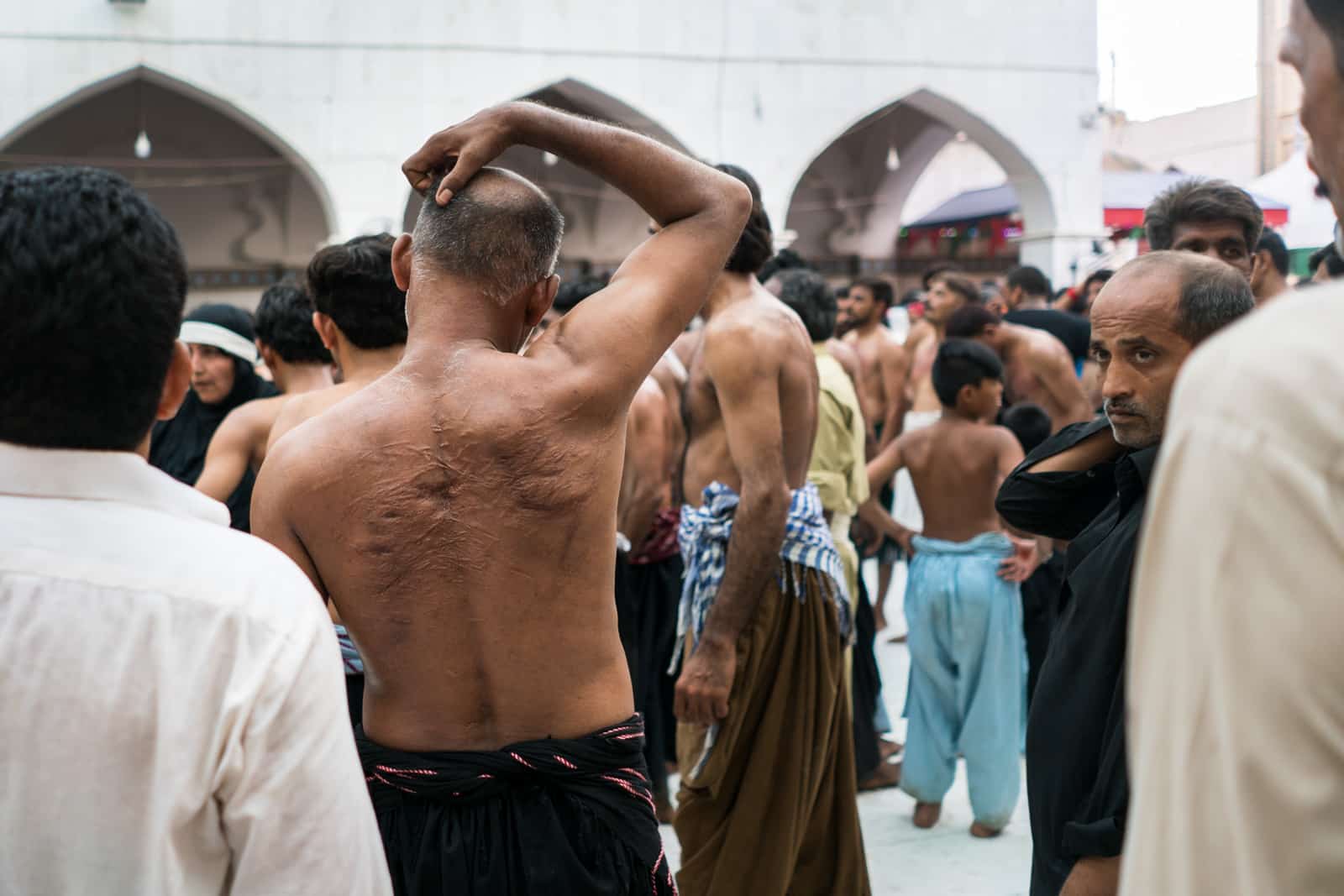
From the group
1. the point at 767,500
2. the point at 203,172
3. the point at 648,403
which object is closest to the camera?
the point at 767,500

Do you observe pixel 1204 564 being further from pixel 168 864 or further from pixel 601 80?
pixel 601 80

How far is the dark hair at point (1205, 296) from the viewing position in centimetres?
198

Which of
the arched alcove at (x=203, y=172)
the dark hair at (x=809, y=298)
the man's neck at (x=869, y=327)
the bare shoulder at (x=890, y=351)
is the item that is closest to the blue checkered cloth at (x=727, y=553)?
the dark hair at (x=809, y=298)

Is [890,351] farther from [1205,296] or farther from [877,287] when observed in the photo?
[1205,296]

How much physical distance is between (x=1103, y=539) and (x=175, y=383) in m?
1.32

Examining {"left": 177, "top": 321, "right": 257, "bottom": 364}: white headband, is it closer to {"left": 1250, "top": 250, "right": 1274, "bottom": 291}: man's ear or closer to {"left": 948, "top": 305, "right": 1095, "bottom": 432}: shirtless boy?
{"left": 948, "top": 305, "right": 1095, "bottom": 432}: shirtless boy

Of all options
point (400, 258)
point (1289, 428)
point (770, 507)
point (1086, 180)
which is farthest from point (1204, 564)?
point (1086, 180)

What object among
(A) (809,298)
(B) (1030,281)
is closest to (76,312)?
(A) (809,298)

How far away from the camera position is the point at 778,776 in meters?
3.25

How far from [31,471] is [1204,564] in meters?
0.92

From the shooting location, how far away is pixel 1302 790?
721 millimetres

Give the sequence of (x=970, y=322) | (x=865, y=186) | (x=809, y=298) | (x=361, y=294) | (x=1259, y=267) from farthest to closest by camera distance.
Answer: (x=865, y=186), (x=970, y=322), (x=809, y=298), (x=1259, y=267), (x=361, y=294)

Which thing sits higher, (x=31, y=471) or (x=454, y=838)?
(x=31, y=471)

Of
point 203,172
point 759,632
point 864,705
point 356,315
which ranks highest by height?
point 203,172
